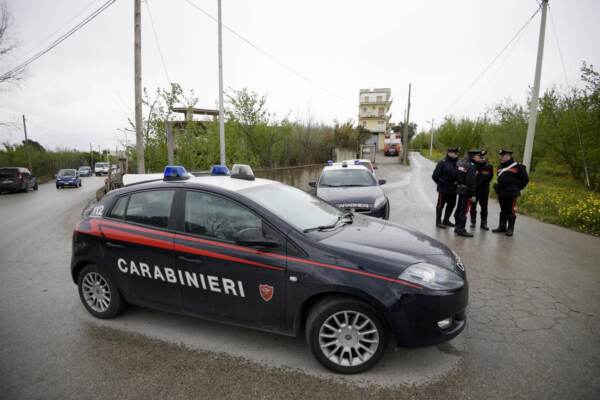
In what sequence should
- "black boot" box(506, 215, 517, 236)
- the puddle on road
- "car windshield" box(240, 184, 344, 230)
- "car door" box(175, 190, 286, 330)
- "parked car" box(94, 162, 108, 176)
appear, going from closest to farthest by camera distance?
1. the puddle on road
2. "car door" box(175, 190, 286, 330)
3. "car windshield" box(240, 184, 344, 230)
4. "black boot" box(506, 215, 517, 236)
5. "parked car" box(94, 162, 108, 176)

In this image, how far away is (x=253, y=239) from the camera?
106 inches

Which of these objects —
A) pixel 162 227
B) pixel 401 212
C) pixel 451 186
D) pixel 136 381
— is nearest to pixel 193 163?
pixel 401 212

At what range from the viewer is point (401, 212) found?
978 centimetres

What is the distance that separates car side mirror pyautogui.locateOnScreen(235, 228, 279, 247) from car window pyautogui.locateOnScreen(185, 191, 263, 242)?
0.12 meters

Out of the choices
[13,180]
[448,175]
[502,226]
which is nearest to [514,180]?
[502,226]

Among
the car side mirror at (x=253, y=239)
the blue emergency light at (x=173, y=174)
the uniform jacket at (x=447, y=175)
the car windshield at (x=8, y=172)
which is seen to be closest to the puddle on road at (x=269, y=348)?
the car side mirror at (x=253, y=239)

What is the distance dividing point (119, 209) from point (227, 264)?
1521mm

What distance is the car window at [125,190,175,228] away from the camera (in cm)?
323

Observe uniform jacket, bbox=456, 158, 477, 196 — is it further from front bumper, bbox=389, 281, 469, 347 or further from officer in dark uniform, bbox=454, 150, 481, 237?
front bumper, bbox=389, 281, 469, 347

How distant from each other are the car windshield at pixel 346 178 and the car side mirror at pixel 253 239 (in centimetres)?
560

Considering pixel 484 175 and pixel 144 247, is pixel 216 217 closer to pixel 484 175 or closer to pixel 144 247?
pixel 144 247

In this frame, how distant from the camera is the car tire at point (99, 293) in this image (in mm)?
3480

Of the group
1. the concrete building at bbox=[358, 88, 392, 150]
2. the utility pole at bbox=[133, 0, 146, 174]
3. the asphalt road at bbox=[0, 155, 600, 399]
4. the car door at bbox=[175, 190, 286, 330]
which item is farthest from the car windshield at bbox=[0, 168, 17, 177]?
the concrete building at bbox=[358, 88, 392, 150]

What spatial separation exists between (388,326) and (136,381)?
6.69 ft
